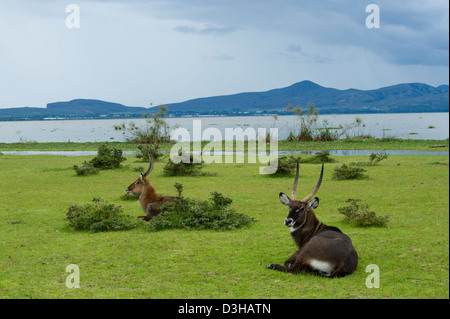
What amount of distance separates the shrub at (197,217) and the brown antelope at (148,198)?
0.41 metres

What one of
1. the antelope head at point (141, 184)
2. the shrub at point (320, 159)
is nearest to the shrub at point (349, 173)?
the shrub at point (320, 159)

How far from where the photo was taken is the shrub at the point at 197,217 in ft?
38.1

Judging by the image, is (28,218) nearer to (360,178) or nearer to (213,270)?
(213,270)

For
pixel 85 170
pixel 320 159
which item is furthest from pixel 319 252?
pixel 320 159

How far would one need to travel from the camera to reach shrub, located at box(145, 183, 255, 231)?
11.6 m

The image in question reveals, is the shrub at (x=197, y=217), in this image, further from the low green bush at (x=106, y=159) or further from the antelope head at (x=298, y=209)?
the low green bush at (x=106, y=159)

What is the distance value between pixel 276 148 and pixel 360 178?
59.7ft

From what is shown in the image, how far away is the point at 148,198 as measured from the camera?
13.0 meters

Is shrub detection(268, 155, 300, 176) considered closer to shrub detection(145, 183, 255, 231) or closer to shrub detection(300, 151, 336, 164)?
shrub detection(300, 151, 336, 164)

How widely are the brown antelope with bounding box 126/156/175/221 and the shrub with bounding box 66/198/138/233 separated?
63 centimetres

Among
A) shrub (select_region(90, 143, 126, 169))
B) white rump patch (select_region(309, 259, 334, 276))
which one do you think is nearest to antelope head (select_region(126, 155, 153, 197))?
white rump patch (select_region(309, 259, 334, 276))

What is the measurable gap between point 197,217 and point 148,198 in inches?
67.5

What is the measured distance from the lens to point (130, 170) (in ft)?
76.6

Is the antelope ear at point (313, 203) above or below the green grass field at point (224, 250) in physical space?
above
